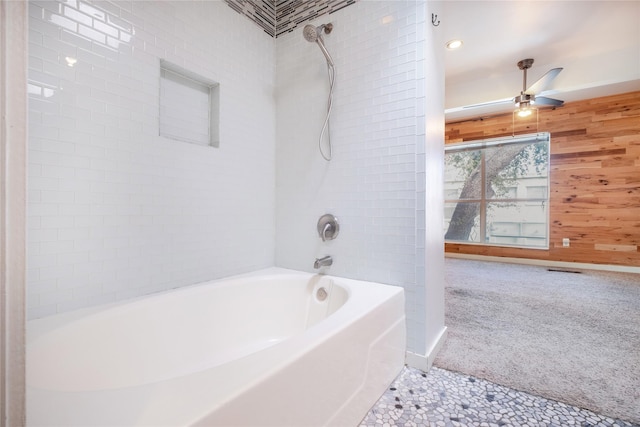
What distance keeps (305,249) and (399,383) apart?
0.97m

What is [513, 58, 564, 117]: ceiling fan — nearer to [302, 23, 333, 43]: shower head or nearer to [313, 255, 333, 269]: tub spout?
[302, 23, 333, 43]: shower head

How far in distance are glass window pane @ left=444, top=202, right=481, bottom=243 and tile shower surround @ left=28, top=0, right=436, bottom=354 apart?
4.05m

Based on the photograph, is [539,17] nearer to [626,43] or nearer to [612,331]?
[626,43]

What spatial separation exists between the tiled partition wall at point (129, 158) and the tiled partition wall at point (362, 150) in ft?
0.93

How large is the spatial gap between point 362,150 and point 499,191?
4.09 m

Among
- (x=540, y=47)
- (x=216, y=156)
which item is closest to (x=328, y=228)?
(x=216, y=156)

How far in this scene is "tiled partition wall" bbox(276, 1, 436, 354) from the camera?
60.4 inches

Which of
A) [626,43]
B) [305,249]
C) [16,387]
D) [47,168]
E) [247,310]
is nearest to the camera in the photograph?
[16,387]

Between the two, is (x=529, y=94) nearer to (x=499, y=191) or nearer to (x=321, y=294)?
(x=499, y=191)

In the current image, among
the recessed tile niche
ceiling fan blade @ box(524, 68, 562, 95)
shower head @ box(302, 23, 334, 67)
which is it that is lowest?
the recessed tile niche

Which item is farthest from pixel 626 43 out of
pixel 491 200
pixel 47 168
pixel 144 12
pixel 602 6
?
pixel 47 168

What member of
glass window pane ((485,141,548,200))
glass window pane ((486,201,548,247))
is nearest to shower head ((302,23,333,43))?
glass window pane ((485,141,548,200))

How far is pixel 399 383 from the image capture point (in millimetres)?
1406

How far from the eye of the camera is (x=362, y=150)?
67.6 inches
